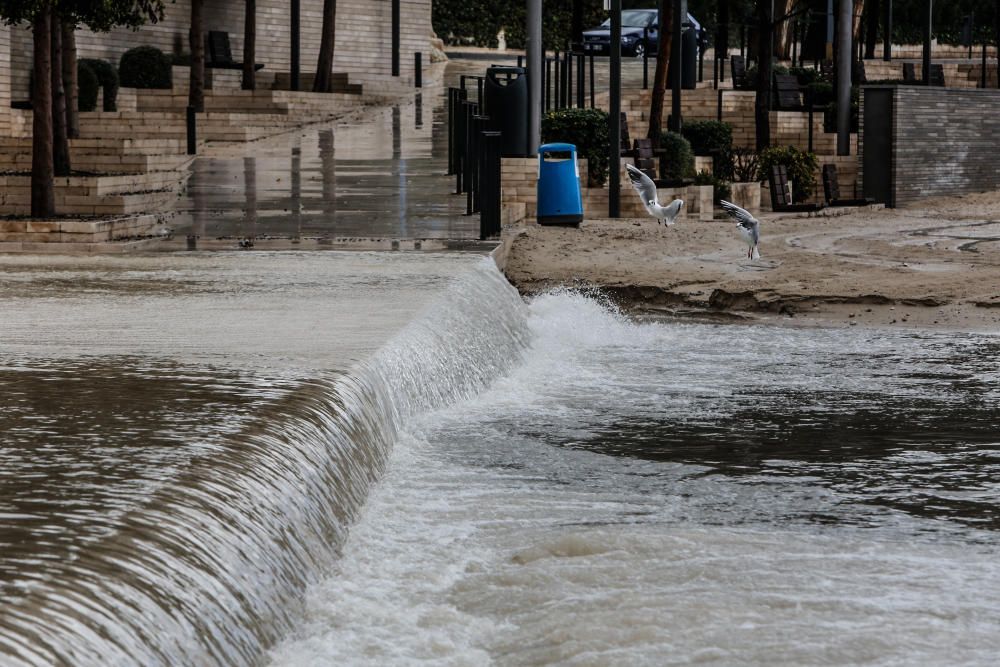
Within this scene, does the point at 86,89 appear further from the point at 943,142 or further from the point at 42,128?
the point at 943,142

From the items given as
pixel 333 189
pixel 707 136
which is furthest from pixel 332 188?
pixel 707 136

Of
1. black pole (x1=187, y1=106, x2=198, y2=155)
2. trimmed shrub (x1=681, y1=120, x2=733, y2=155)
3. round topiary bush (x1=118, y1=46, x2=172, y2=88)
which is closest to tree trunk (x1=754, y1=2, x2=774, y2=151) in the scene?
trimmed shrub (x1=681, y1=120, x2=733, y2=155)

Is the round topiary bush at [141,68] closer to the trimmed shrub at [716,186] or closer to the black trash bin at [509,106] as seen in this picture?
the trimmed shrub at [716,186]

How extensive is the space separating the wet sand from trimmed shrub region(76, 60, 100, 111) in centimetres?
992

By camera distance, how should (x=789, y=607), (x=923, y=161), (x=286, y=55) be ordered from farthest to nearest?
1. (x=286, y=55)
2. (x=923, y=161)
3. (x=789, y=607)

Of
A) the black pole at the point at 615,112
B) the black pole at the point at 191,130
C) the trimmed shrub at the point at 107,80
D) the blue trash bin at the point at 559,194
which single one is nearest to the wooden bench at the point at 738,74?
the trimmed shrub at the point at 107,80

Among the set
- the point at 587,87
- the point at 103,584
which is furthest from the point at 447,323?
the point at 587,87

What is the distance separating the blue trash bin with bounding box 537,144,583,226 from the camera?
18609 mm

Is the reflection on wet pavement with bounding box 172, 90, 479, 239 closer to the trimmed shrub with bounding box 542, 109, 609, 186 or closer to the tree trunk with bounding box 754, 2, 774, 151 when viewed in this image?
the trimmed shrub with bounding box 542, 109, 609, 186

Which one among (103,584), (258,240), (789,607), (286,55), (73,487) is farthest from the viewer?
(286,55)

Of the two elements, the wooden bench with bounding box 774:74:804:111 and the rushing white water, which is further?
the wooden bench with bounding box 774:74:804:111

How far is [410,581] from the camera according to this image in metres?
5.54

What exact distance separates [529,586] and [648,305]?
908cm

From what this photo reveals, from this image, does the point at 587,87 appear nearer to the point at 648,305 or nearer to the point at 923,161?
the point at 923,161
